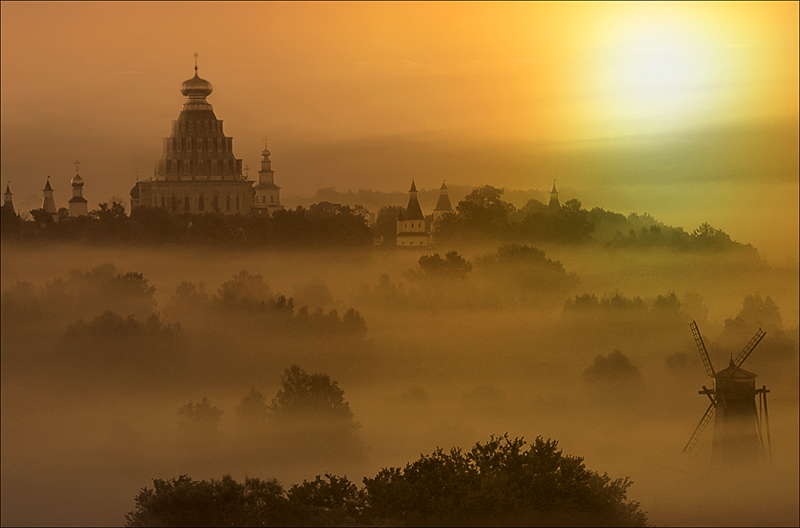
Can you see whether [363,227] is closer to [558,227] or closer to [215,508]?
[558,227]

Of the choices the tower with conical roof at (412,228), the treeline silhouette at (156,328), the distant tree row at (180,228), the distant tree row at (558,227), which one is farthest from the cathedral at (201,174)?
the distant tree row at (558,227)

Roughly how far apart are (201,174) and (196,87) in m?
11.0

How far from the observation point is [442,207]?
12850cm

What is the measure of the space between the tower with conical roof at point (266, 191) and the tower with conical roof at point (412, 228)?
13291 millimetres

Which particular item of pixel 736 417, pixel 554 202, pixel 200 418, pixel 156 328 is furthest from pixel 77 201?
pixel 736 417

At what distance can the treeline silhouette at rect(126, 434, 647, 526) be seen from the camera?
35.2 metres

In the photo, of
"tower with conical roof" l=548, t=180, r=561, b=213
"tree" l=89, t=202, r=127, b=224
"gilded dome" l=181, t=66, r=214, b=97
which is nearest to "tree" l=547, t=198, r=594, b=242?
Answer: "tower with conical roof" l=548, t=180, r=561, b=213

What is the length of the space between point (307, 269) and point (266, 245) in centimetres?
852

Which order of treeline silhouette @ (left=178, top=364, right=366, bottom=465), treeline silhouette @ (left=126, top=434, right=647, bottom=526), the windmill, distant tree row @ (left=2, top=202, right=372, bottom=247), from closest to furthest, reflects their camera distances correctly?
treeline silhouette @ (left=126, top=434, right=647, bottom=526)
the windmill
treeline silhouette @ (left=178, top=364, right=366, bottom=465)
distant tree row @ (left=2, top=202, right=372, bottom=247)

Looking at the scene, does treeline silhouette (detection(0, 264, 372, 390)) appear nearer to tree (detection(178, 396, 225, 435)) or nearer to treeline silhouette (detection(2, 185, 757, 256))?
treeline silhouette (detection(2, 185, 757, 256))

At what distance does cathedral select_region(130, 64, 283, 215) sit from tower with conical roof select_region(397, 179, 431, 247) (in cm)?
1363

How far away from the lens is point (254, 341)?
5148 inches

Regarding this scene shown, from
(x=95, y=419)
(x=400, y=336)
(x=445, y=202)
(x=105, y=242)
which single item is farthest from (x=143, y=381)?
(x=445, y=202)

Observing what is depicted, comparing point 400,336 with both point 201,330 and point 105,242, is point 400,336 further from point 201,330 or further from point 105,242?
point 105,242
